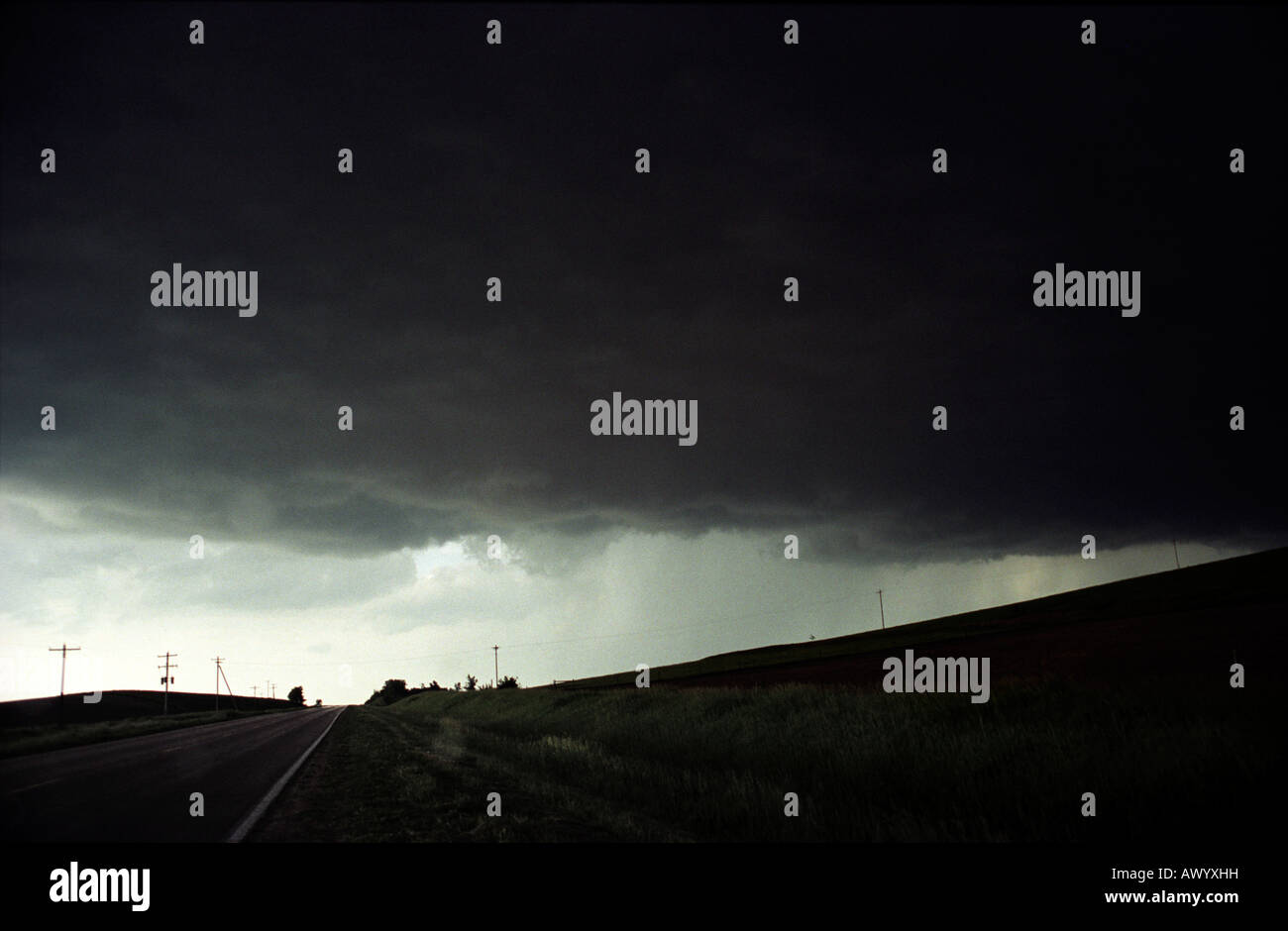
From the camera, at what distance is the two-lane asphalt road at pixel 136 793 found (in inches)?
386

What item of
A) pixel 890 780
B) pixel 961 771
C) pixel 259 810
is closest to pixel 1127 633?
pixel 890 780

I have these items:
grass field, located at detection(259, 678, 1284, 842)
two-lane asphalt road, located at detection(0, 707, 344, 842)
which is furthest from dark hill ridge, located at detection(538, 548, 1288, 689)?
two-lane asphalt road, located at detection(0, 707, 344, 842)

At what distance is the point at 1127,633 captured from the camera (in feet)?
157

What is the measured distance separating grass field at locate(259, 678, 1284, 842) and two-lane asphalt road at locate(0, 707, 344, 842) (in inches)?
39.8

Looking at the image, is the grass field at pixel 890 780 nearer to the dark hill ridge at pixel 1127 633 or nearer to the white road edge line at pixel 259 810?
the white road edge line at pixel 259 810

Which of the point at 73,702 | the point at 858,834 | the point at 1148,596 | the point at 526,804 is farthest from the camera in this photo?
the point at 73,702

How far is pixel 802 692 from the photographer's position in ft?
69.0

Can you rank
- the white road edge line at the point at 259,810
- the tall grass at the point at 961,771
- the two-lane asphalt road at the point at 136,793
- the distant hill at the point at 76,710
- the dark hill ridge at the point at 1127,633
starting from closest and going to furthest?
the tall grass at the point at 961,771, the white road edge line at the point at 259,810, the two-lane asphalt road at the point at 136,793, the dark hill ridge at the point at 1127,633, the distant hill at the point at 76,710

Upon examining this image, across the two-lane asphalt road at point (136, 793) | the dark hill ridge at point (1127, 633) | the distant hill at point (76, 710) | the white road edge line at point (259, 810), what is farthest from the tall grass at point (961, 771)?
the distant hill at point (76, 710)

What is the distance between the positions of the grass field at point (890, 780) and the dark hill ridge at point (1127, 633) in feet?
11.7
